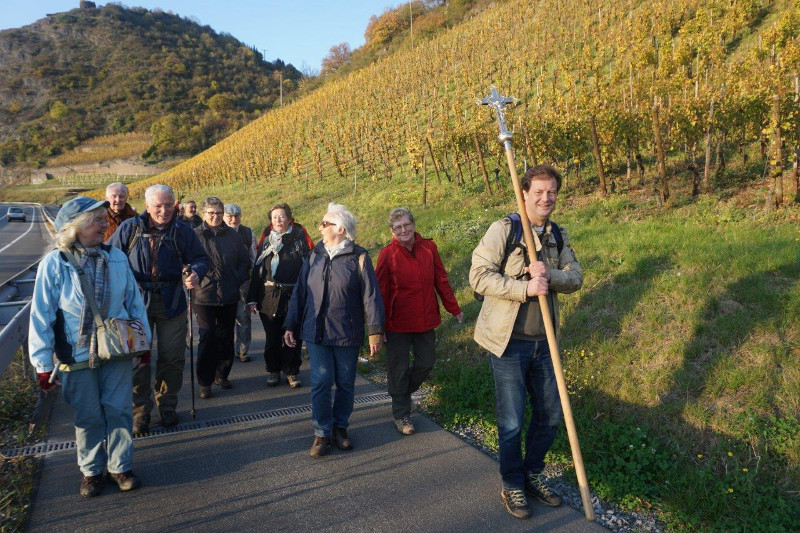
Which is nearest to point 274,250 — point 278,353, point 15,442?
point 278,353

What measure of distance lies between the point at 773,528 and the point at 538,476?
1285mm

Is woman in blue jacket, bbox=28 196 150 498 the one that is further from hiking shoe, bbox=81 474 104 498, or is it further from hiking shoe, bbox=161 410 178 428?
hiking shoe, bbox=161 410 178 428

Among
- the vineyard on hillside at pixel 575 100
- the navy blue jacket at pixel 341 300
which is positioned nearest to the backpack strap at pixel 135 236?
Result: the navy blue jacket at pixel 341 300

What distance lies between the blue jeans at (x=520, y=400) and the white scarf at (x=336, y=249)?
1579 millimetres

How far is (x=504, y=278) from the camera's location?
3.17 metres

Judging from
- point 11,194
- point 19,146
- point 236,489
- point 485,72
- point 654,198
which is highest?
point 19,146

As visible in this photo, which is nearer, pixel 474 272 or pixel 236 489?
pixel 474 272

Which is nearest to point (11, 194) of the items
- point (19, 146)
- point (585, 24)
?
point (19, 146)

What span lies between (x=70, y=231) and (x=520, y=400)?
3.14 metres

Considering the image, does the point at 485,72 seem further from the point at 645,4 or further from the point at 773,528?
the point at 773,528

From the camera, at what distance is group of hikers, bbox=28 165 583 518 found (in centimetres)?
327

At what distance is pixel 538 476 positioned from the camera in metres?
3.48

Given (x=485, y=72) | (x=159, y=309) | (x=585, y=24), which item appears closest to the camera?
(x=159, y=309)

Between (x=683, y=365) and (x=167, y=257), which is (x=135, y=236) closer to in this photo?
(x=167, y=257)
